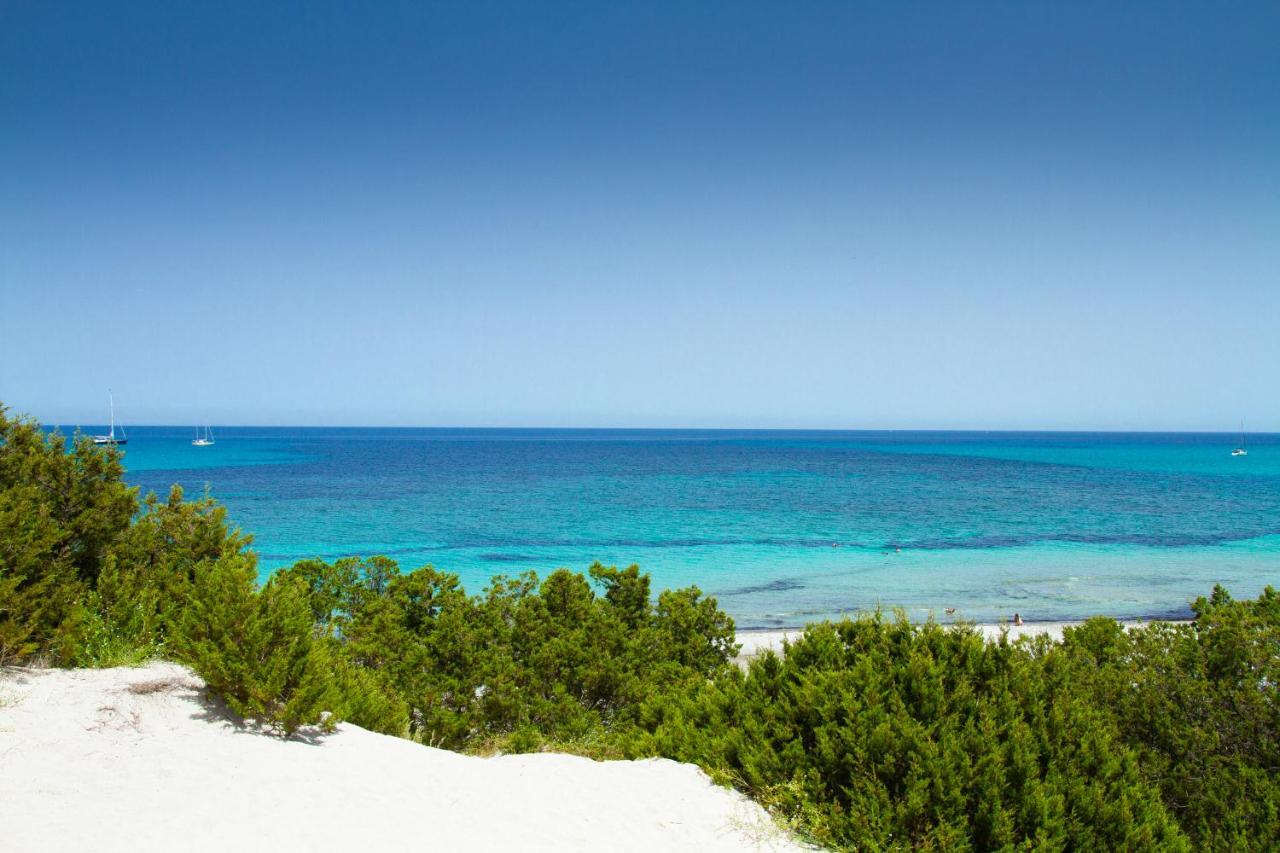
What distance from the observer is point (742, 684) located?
7.36m

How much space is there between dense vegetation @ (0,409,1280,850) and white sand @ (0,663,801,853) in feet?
1.34

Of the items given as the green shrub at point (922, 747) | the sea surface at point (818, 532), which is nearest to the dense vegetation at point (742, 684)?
the green shrub at point (922, 747)

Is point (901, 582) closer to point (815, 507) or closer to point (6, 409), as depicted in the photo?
point (815, 507)

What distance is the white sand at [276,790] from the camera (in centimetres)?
486

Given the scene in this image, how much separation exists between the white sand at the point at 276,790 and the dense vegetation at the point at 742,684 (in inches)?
16.1

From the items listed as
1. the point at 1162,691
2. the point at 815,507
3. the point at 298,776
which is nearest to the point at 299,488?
the point at 815,507

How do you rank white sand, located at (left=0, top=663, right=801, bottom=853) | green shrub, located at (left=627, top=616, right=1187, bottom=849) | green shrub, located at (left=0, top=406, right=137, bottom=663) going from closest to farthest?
white sand, located at (left=0, top=663, right=801, bottom=853) → green shrub, located at (left=627, top=616, right=1187, bottom=849) → green shrub, located at (left=0, top=406, right=137, bottom=663)

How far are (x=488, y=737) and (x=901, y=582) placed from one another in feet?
67.3

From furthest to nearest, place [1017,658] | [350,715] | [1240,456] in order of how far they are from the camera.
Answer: [1240,456] → [350,715] → [1017,658]

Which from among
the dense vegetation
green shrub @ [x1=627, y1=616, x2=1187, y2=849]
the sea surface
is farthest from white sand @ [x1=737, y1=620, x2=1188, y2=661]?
green shrub @ [x1=627, y1=616, x2=1187, y2=849]

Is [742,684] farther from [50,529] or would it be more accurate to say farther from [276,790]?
[50,529]

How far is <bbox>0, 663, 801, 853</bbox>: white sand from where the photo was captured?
4863 mm

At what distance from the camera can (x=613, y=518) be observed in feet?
136

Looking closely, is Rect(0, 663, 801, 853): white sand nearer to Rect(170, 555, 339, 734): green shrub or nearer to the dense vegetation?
Rect(170, 555, 339, 734): green shrub
